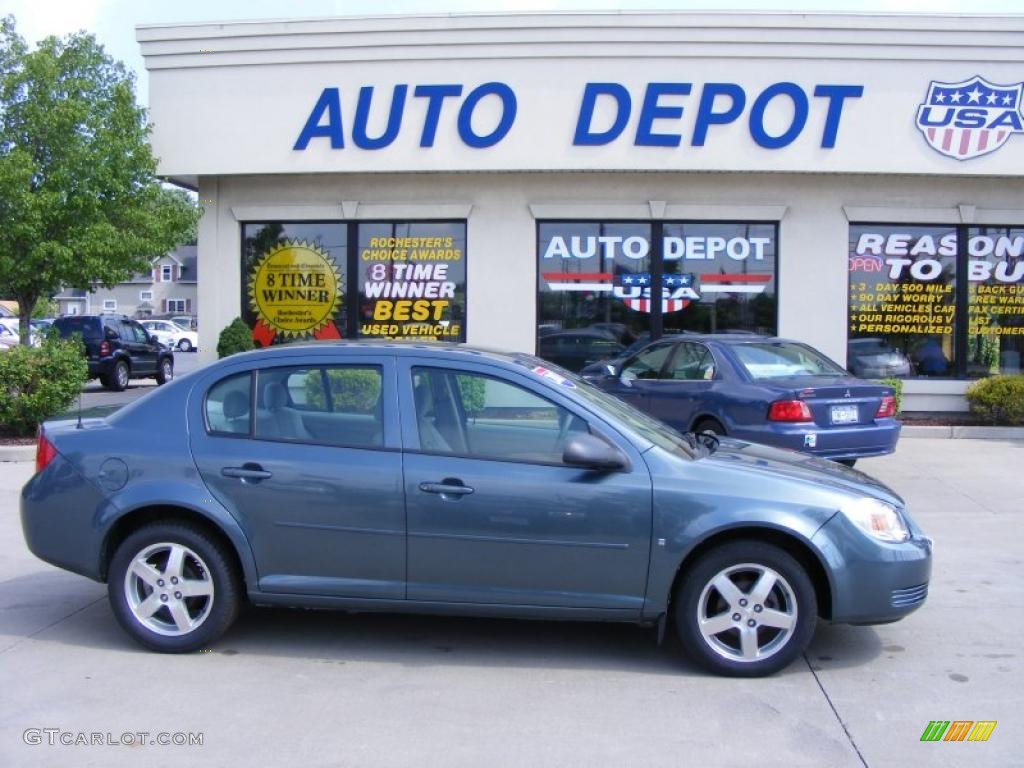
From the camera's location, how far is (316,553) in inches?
202

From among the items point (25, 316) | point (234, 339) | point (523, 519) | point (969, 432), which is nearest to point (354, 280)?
point (234, 339)

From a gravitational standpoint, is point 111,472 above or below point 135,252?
below

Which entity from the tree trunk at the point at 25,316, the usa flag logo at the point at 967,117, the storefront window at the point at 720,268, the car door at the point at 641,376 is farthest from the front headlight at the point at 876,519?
the tree trunk at the point at 25,316

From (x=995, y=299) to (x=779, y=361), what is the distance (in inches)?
268

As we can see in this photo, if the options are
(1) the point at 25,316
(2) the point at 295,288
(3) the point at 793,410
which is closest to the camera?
(3) the point at 793,410

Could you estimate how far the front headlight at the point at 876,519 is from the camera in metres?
4.99

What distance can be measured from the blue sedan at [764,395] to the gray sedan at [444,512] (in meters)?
3.69

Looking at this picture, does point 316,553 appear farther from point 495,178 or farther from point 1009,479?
point 495,178

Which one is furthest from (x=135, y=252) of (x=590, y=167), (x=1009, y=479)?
(x=1009, y=479)

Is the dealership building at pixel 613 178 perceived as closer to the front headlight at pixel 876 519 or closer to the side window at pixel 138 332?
the side window at pixel 138 332

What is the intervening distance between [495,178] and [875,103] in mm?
5391

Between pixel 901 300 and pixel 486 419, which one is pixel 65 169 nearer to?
pixel 486 419

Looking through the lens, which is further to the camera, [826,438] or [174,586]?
[826,438]

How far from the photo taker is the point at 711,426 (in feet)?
32.1
